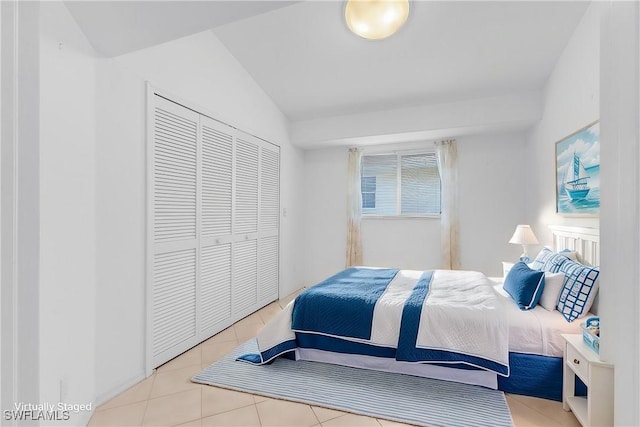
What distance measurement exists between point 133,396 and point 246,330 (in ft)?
4.24

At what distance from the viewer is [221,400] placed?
208cm

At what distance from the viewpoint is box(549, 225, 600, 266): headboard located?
234cm

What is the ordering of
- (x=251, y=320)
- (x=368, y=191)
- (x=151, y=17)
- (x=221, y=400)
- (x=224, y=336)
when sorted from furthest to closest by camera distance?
1. (x=368, y=191)
2. (x=251, y=320)
3. (x=224, y=336)
4. (x=221, y=400)
5. (x=151, y=17)

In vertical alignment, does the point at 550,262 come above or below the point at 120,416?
above

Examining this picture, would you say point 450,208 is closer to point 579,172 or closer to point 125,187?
point 579,172

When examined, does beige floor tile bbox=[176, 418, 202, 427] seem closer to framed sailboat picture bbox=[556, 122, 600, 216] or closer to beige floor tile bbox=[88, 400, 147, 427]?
beige floor tile bbox=[88, 400, 147, 427]

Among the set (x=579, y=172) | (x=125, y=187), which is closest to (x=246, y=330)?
(x=125, y=187)

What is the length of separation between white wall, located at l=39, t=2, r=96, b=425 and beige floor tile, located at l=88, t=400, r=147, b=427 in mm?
95

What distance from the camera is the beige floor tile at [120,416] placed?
6.08 ft

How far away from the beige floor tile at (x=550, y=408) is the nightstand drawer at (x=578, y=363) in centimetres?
33

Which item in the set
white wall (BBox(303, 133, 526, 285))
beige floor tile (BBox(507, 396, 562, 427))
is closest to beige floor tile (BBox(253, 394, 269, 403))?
beige floor tile (BBox(507, 396, 562, 427))

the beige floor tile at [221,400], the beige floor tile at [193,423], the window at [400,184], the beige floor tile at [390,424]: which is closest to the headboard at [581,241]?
the beige floor tile at [390,424]

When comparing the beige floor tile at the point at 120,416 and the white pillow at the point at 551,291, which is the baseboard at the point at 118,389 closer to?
the beige floor tile at the point at 120,416

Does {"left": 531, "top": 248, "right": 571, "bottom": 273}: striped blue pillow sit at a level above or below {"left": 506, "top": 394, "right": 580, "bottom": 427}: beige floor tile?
above
